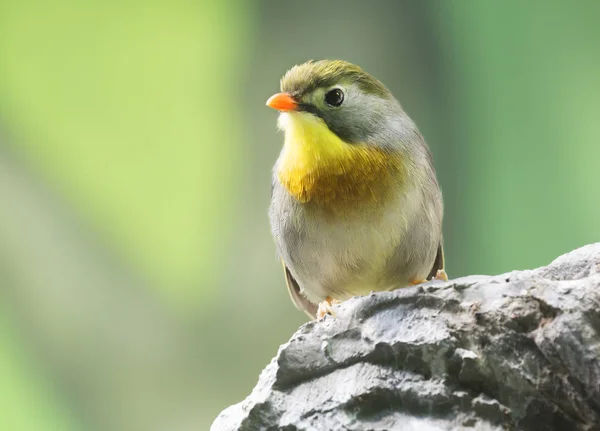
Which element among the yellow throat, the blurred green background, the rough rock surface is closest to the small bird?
the yellow throat

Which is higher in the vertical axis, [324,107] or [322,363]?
[324,107]

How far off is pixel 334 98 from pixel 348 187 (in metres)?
0.32

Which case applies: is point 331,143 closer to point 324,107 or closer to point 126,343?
point 324,107

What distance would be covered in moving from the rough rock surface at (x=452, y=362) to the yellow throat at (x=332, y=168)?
45 centimetres

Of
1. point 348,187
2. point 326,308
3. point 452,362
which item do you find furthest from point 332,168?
point 452,362

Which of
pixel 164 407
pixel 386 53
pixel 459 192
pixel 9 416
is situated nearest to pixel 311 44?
pixel 386 53

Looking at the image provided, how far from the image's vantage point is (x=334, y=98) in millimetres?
2354

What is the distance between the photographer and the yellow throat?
2242 millimetres

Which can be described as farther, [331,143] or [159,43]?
[159,43]

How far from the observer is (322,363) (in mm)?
1831

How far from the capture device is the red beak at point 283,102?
7.43ft

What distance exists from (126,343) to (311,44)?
1.95 m

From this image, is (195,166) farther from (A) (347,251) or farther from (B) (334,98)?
(A) (347,251)

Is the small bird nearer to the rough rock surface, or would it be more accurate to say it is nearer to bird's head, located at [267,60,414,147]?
bird's head, located at [267,60,414,147]
